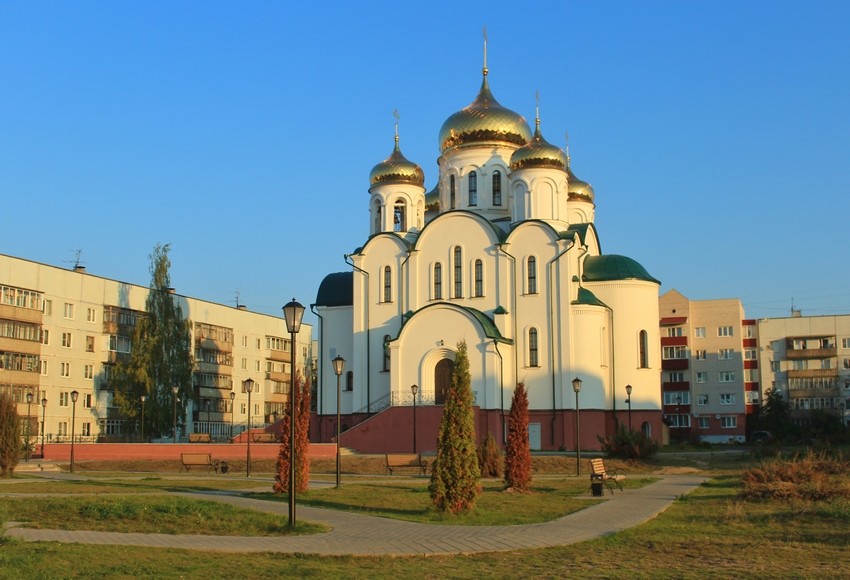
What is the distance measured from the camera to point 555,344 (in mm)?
37250

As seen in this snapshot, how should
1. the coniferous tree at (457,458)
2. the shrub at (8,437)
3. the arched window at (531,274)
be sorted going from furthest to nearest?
the arched window at (531,274) < the shrub at (8,437) < the coniferous tree at (457,458)

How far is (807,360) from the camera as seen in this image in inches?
2373

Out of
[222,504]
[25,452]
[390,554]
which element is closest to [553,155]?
[25,452]

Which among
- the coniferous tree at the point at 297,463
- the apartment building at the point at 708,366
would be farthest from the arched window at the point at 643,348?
the coniferous tree at the point at 297,463

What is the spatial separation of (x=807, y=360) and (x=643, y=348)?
26494mm

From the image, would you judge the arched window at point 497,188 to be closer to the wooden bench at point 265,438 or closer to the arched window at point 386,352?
the arched window at point 386,352

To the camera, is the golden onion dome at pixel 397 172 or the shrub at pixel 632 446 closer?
the shrub at pixel 632 446

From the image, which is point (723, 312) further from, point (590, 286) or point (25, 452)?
point (25, 452)

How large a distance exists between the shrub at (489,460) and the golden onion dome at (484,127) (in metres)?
19.7

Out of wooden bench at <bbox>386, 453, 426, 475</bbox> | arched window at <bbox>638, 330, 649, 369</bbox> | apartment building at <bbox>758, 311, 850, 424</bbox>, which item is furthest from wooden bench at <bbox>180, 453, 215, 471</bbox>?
apartment building at <bbox>758, 311, 850, 424</bbox>

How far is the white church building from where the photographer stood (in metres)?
36.9

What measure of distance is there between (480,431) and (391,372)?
14.4 ft

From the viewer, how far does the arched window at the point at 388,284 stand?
40.2 meters

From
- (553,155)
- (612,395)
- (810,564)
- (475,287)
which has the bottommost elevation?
(810,564)
